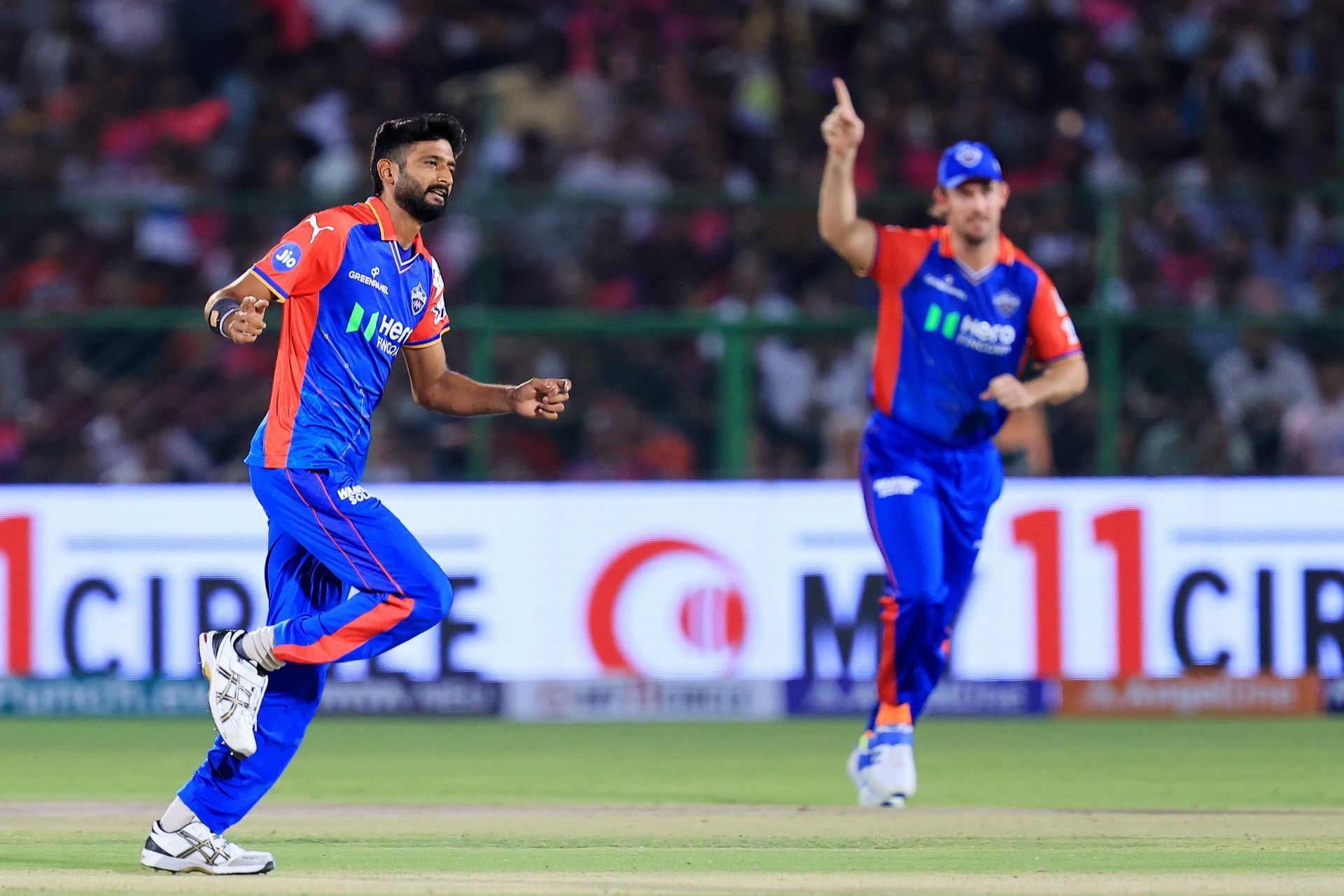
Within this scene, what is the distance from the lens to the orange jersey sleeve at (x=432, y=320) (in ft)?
21.4

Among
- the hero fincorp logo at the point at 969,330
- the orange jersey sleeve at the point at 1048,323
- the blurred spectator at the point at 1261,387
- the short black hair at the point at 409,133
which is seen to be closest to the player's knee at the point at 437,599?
the short black hair at the point at 409,133

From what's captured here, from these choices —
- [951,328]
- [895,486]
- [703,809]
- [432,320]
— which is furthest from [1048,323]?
[432,320]

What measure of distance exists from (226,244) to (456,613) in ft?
11.9

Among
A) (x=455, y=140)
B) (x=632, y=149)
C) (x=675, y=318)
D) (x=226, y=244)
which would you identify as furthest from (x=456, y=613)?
(x=455, y=140)

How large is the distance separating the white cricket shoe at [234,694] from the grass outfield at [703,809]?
1.39 feet

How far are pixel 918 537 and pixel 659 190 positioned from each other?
7.28m

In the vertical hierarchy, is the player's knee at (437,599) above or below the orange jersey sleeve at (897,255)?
below

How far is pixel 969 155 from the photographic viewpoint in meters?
7.98

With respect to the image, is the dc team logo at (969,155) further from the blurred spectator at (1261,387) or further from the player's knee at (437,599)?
the blurred spectator at (1261,387)

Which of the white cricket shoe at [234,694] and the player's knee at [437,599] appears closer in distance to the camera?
the white cricket shoe at [234,694]

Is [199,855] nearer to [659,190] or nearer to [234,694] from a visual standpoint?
[234,694]

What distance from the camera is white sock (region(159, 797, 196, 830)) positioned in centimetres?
604

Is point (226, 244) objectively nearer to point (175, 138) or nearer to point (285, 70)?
point (175, 138)

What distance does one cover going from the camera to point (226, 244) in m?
14.1
